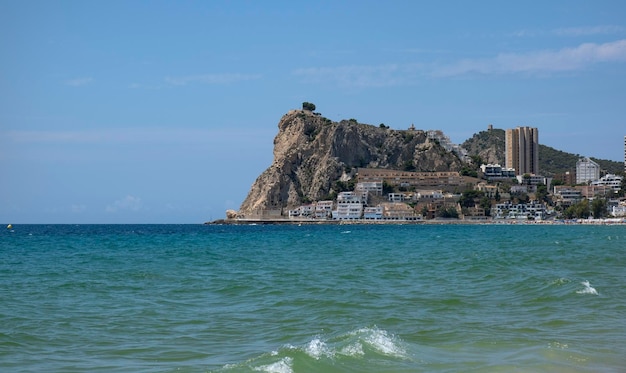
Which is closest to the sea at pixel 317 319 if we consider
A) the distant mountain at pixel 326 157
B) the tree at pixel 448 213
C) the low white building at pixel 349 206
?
the tree at pixel 448 213

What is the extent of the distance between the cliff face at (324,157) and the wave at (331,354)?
156 meters

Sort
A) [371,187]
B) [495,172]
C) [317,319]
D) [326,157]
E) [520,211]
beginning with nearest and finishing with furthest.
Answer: [317,319] < [520,211] < [371,187] < [326,157] < [495,172]

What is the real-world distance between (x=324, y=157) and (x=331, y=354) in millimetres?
163845

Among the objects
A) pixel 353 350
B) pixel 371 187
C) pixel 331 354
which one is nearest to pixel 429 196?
pixel 371 187

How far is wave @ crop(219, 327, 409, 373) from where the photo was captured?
1115cm

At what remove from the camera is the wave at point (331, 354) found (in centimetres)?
1115

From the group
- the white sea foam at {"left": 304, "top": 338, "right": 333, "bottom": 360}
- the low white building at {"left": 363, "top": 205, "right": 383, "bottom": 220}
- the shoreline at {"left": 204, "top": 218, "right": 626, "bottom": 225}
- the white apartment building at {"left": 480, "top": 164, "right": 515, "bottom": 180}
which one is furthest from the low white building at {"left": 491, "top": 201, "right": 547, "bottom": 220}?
the white sea foam at {"left": 304, "top": 338, "right": 333, "bottom": 360}

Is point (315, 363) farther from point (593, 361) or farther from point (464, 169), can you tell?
point (464, 169)

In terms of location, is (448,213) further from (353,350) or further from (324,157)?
(353,350)

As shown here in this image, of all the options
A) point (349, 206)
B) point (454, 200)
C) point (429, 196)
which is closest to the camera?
point (349, 206)

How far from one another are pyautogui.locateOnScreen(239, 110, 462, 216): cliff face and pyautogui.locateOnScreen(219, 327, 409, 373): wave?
156 meters

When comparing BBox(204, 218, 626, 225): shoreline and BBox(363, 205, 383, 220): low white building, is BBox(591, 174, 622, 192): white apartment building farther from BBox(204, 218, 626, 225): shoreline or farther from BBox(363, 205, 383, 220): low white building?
BBox(363, 205, 383, 220): low white building

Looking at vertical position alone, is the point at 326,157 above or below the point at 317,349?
above

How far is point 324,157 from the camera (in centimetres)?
17550
